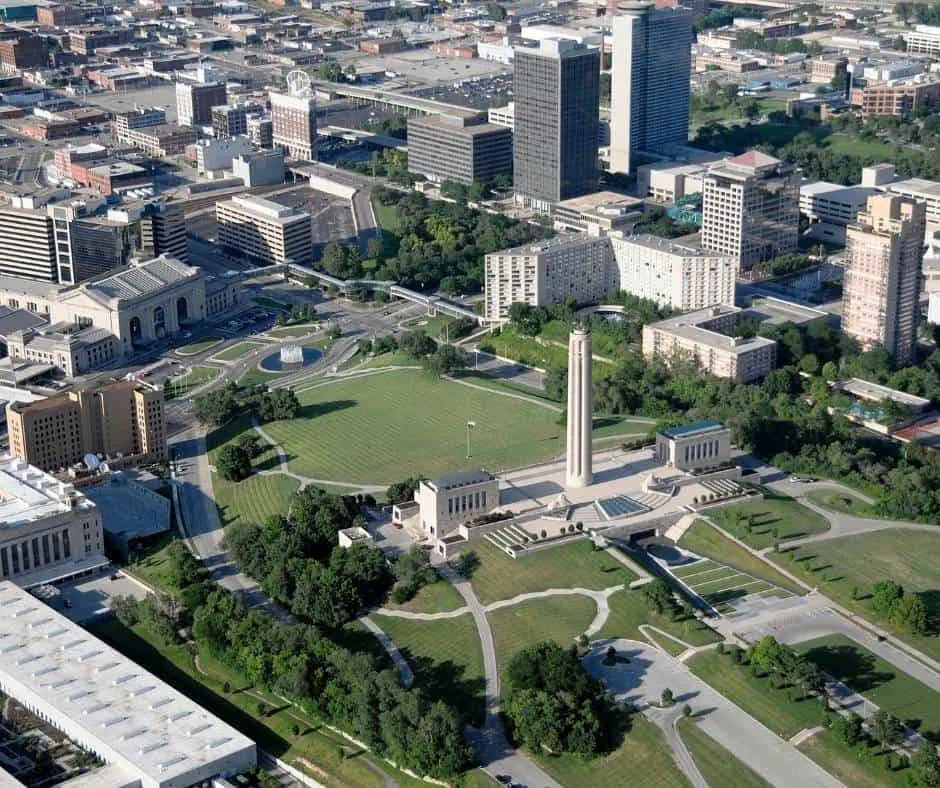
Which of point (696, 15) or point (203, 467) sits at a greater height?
point (696, 15)

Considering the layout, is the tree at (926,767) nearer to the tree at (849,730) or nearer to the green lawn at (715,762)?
the tree at (849,730)

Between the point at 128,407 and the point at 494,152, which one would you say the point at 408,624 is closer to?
the point at 128,407

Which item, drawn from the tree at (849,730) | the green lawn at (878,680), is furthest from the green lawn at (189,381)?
the tree at (849,730)

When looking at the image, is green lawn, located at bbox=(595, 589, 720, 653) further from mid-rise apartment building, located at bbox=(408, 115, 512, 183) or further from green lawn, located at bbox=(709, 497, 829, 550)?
mid-rise apartment building, located at bbox=(408, 115, 512, 183)

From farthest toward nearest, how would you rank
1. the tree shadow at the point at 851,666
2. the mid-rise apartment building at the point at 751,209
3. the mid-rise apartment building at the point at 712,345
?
the mid-rise apartment building at the point at 751,209
the mid-rise apartment building at the point at 712,345
the tree shadow at the point at 851,666

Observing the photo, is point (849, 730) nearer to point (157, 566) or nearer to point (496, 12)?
point (157, 566)

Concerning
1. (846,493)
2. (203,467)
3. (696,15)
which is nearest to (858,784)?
(846,493)
